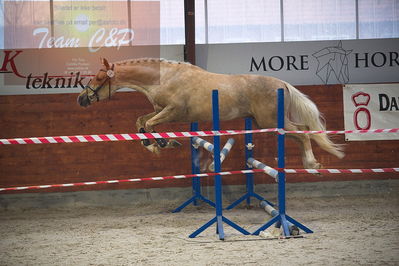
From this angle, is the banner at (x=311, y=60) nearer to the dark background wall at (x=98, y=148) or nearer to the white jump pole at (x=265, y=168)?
the dark background wall at (x=98, y=148)

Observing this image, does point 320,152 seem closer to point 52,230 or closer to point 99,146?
point 99,146

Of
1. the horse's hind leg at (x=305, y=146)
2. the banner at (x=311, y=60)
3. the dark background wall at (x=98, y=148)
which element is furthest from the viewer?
the banner at (x=311, y=60)

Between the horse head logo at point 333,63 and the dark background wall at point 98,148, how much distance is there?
0.17 metres

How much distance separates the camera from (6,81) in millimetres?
7031

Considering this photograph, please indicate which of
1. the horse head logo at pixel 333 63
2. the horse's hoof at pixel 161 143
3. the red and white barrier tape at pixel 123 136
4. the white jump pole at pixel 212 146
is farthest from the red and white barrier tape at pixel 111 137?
the horse head logo at pixel 333 63

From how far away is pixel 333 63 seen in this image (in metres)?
7.38

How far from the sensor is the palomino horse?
5.96m

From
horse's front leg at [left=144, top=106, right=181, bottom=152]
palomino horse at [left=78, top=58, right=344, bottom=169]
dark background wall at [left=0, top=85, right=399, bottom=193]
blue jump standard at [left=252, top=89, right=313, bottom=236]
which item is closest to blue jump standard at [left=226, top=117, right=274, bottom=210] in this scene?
palomino horse at [left=78, top=58, right=344, bottom=169]

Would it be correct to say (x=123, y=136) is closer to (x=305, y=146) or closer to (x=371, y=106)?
(x=305, y=146)

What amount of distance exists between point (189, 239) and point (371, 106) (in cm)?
365

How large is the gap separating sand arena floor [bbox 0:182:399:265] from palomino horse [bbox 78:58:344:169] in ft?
2.98

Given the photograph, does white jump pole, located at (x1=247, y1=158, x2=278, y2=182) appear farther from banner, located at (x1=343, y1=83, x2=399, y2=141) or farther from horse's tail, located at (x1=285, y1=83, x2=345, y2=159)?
banner, located at (x1=343, y1=83, x2=399, y2=141)

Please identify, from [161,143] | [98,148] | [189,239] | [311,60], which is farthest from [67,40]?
[189,239]

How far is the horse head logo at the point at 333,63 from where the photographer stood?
24.1ft
